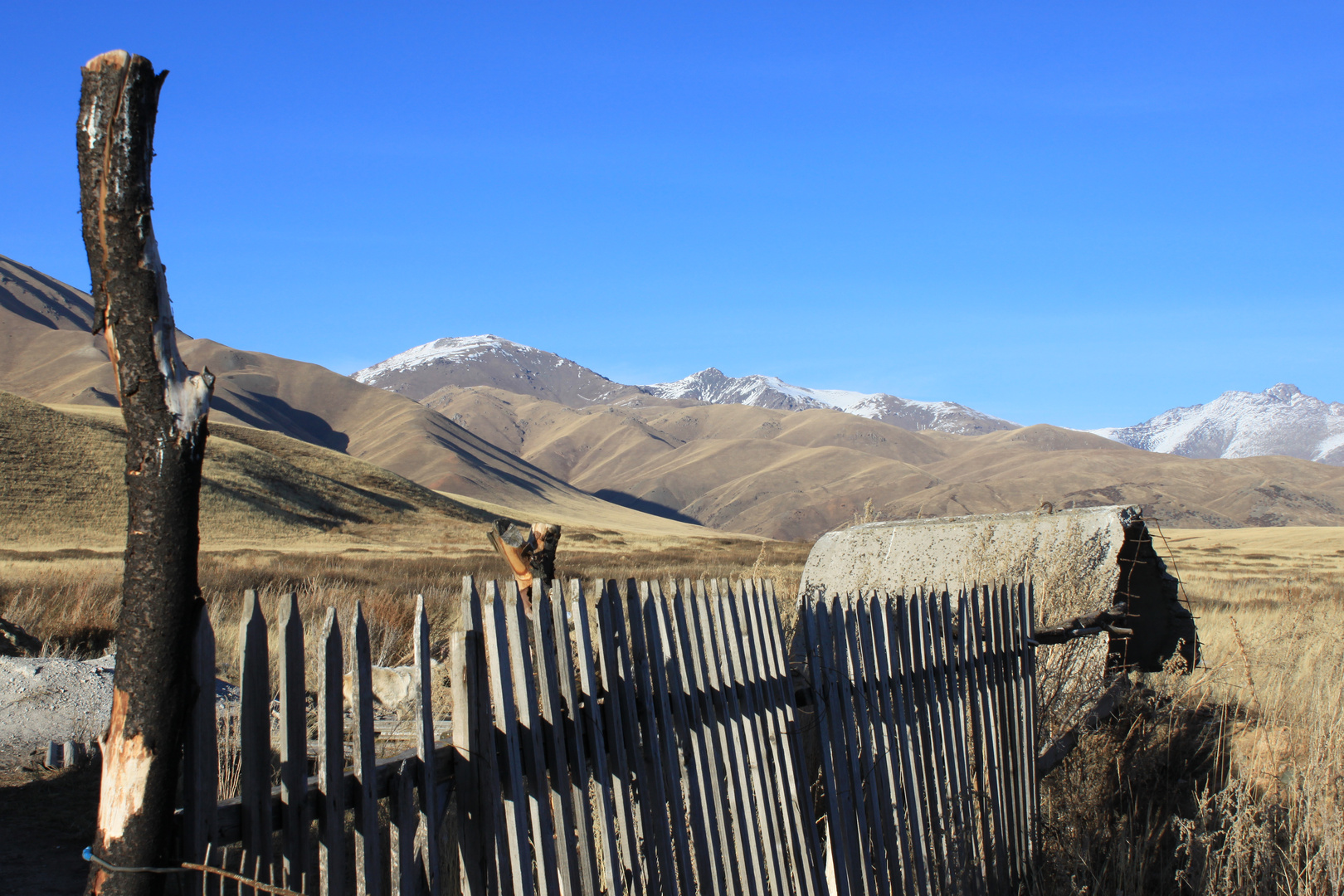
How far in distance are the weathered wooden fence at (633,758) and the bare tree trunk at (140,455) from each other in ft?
0.26

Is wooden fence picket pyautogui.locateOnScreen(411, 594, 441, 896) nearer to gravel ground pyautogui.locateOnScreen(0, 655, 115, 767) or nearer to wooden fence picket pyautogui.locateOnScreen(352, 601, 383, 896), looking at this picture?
wooden fence picket pyautogui.locateOnScreen(352, 601, 383, 896)

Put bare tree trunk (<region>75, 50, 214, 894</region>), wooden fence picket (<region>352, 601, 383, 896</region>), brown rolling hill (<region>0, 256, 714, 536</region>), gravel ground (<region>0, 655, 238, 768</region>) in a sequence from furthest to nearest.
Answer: brown rolling hill (<region>0, 256, 714, 536</region>) → gravel ground (<region>0, 655, 238, 768</region>) → wooden fence picket (<region>352, 601, 383, 896</region>) → bare tree trunk (<region>75, 50, 214, 894</region>)

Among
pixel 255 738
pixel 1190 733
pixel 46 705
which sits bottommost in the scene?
pixel 1190 733

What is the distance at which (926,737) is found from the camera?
3994mm

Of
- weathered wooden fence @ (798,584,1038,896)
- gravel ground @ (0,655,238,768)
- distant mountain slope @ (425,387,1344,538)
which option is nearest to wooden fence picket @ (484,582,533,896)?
weathered wooden fence @ (798,584,1038,896)

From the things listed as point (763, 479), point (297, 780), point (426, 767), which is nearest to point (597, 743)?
point (426, 767)

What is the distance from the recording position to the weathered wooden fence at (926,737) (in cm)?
347

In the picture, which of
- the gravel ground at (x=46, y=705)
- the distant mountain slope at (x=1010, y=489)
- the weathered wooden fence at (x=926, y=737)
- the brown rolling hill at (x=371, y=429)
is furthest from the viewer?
the brown rolling hill at (x=371, y=429)

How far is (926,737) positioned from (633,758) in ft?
6.37

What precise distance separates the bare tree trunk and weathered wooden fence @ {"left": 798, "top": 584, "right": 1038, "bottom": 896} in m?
2.34

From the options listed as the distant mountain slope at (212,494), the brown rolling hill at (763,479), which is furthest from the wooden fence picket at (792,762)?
the brown rolling hill at (763,479)

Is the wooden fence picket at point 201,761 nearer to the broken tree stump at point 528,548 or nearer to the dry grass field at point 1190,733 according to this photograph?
the broken tree stump at point 528,548

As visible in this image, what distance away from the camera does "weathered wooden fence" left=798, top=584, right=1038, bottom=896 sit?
137 inches

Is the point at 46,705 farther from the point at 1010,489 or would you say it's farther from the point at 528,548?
the point at 1010,489
